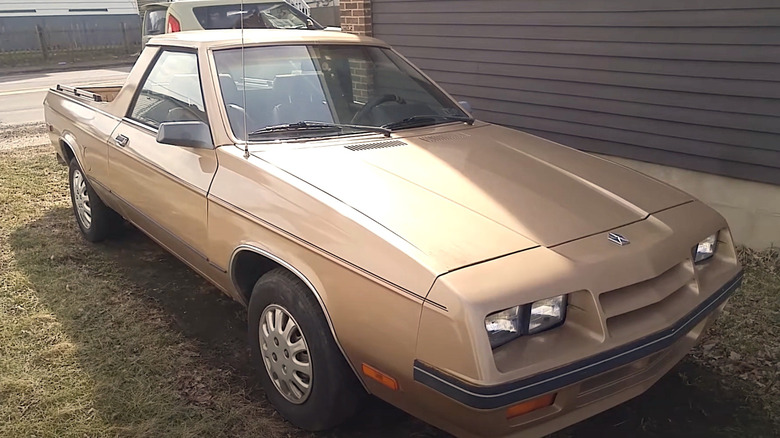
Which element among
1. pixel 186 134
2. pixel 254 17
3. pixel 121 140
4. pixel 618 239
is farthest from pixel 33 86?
pixel 618 239

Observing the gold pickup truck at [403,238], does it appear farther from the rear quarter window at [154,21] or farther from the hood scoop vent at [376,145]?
the rear quarter window at [154,21]

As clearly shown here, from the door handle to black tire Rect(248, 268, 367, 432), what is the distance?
174cm

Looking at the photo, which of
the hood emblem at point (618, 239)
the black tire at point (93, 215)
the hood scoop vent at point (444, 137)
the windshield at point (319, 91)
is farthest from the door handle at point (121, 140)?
the hood emblem at point (618, 239)

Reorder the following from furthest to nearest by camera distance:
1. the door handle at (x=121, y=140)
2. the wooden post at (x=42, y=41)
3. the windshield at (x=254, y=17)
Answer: the wooden post at (x=42, y=41)
the windshield at (x=254, y=17)
the door handle at (x=121, y=140)

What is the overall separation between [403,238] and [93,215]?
347cm

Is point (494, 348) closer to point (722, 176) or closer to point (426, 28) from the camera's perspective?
point (722, 176)

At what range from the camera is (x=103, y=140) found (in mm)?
4387

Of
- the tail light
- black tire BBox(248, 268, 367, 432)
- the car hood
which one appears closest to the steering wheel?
the car hood

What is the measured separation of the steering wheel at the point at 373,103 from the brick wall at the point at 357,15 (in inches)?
165

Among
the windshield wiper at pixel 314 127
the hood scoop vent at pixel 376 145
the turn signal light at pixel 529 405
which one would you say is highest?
the windshield wiper at pixel 314 127

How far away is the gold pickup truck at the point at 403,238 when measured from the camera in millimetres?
2199

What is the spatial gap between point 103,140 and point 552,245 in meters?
3.26

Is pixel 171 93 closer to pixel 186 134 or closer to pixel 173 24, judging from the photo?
pixel 186 134

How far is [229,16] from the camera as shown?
11.8 m
